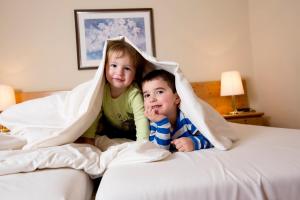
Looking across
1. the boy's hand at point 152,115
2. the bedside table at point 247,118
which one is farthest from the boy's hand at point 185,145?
the bedside table at point 247,118

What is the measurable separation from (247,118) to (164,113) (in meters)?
1.80

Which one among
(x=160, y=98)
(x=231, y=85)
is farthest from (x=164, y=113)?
(x=231, y=85)

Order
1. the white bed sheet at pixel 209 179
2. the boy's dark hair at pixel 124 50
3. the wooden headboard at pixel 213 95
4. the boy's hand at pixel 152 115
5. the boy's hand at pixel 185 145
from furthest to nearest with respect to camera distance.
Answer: the wooden headboard at pixel 213 95 → the boy's dark hair at pixel 124 50 → the boy's hand at pixel 152 115 → the boy's hand at pixel 185 145 → the white bed sheet at pixel 209 179

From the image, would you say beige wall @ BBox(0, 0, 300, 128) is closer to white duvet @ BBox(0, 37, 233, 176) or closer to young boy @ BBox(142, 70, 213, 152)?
white duvet @ BBox(0, 37, 233, 176)

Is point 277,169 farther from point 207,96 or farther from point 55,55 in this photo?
point 55,55

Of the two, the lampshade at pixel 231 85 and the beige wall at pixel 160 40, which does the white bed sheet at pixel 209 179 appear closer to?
the lampshade at pixel 231 85

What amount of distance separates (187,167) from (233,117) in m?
2.01

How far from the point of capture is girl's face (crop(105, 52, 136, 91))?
123cm

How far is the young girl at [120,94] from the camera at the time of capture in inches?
48.5

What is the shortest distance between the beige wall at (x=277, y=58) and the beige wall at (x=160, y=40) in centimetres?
2

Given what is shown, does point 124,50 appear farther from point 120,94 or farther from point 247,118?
point 247,118

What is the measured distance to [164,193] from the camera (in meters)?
0.59

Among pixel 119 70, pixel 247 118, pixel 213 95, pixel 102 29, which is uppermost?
pixel 102 29

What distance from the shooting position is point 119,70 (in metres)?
1.23
